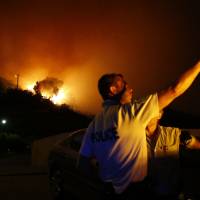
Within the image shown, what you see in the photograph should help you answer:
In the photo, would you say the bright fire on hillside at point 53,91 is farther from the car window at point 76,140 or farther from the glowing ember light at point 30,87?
the car window at point 76,140

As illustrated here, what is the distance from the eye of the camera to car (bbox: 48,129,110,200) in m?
6.93

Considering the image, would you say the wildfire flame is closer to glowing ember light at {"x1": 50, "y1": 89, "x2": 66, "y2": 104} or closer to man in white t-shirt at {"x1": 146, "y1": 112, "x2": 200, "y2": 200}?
glowing ember light at {"x1": 50, "y1": 89, "x2": 66, "y2": 104}

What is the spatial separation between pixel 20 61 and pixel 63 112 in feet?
15.8

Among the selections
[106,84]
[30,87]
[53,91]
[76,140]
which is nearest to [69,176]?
[76,140]

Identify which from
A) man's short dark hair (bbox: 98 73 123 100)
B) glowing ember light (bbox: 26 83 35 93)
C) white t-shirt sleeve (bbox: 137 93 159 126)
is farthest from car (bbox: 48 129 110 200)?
glowing ember light (bbox: 26 83 35 93)

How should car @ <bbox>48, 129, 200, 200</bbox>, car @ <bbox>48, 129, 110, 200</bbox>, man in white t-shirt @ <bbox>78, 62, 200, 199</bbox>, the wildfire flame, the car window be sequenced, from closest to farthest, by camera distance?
man in white t-shirt @ <bbox>78, 62, 200, 199</bbox>
car @ <bbox>48, 129, 200, 200</bbox>
car @ <bbox>48, 129, 110, 200</bbox>
the car window
the wildfire flame

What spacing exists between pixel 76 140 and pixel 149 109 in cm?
482

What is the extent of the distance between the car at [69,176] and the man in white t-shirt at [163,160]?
2.77 m

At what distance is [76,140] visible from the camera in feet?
26.5

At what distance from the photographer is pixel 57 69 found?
94.8 feet

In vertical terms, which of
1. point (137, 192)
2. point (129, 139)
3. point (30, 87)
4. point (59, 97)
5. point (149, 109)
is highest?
point (30, 87)

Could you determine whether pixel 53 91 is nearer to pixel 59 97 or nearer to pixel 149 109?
pixel 59 97

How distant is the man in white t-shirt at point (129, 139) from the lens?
3.26 meters

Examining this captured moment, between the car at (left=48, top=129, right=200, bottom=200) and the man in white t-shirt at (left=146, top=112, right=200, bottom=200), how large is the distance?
1193 mm
